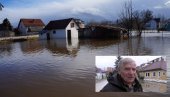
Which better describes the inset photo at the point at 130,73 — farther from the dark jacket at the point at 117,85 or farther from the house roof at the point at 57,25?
the house roof at the point at 57,25

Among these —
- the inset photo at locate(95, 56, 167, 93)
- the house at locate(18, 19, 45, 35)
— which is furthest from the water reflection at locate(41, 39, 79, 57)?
the inset photo at locate(95, 56, 167, 93)

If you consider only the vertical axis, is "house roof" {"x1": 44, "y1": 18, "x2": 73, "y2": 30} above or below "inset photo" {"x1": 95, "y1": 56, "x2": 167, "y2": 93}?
above

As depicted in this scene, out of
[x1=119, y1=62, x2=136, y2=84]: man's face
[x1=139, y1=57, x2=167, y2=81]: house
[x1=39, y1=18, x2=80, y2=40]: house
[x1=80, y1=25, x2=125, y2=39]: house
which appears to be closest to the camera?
[x1=119, y1=62, x2=136, y2=84]: man's face

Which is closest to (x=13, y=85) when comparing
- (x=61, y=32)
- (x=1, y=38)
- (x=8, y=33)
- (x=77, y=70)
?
(x=77, y=70)

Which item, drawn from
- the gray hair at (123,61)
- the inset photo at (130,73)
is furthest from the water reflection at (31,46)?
the gray hair at (123,61)

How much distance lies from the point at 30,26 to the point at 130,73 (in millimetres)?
7276

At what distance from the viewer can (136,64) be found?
3273mm

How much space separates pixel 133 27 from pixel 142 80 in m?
10.0

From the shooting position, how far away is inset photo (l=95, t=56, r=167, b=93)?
324cm

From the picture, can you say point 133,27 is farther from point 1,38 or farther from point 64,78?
point 64,78

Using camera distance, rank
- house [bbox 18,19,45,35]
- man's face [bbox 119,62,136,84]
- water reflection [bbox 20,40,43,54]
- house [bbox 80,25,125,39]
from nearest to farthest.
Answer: man's face [bbox 119,62,136,84] → house [bbox 18,19,45,35] → water reflection [bbox 20,40,43,54] → house [bbox 80,25,125,39]

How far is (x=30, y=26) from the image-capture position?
1007 cm

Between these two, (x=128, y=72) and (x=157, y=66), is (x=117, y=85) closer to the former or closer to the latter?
(x=128, y=72)

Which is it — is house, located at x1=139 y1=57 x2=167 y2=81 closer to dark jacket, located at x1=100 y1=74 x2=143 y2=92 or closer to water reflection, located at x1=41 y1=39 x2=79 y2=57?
dark jacket, located at x1=100 y1=74 x2=143 y2=92
